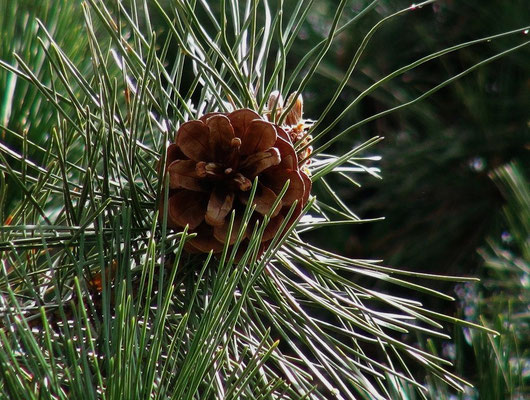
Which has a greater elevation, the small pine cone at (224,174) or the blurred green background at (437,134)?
the small pine cone at (224,174)

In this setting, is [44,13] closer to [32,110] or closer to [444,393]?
[32,110]

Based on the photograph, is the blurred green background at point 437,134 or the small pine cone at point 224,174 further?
the blurred green background at point 437,134

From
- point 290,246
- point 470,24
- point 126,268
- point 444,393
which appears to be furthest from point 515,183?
point 470,24

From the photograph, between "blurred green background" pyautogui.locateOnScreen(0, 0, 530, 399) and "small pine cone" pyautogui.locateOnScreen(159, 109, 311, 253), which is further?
"blurred green background" pyautogui.locateOnScreen(0, 0, 530, 399)

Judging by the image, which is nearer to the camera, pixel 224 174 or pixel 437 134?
pixel 224 174

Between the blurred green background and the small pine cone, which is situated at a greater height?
the small pine cone

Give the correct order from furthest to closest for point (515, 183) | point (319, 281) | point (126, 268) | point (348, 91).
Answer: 1. point (348, 91)
2. point (515, 183)
3. point (319, 281)
4. point (126, 268)

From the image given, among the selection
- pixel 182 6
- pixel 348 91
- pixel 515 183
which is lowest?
pixel 348 91

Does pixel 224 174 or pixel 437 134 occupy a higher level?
pixel 224 174
